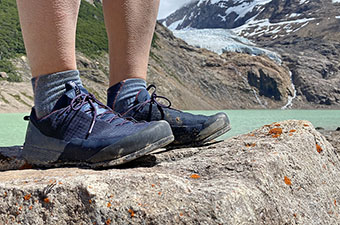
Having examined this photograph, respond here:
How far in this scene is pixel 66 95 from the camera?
52.6 inches

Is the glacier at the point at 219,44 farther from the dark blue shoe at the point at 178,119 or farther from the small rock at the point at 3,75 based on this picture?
the dark blue shoe at the point at 178,119

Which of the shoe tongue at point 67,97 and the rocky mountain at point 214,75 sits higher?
the shoe tongue at point 67,97

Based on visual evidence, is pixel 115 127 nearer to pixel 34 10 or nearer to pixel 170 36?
pixel 34 10

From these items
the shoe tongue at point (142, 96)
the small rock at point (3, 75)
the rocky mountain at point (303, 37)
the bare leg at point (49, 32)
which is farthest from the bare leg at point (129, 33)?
the rocky mountain at point (303, 37)

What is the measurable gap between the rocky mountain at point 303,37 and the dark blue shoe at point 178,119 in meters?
61.1

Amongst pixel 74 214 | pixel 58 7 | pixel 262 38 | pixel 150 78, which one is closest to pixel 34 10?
pixel 58 7

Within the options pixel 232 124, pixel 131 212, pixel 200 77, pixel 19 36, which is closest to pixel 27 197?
pixel 131 212

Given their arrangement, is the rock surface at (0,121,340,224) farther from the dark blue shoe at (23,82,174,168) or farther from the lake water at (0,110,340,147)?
the lake water at (0,110,340,147)

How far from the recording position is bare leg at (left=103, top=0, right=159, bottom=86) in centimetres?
150

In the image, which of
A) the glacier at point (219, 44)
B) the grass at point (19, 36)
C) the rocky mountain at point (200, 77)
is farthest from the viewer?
the glacier at point (219, 44)

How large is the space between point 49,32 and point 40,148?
47 cm

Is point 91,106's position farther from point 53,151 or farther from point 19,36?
point 19,36

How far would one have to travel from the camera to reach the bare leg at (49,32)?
123 centimetres

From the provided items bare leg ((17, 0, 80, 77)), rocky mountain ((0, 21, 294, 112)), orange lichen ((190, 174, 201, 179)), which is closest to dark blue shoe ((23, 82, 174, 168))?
bare leg ((17, 0, 80, 77))
